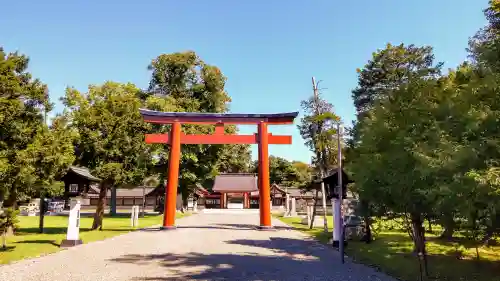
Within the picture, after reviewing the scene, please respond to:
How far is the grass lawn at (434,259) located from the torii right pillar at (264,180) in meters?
7.48

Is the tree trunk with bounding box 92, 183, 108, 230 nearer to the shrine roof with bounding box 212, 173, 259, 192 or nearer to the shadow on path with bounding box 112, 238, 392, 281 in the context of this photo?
the shadow on path with bounding box 112, 238, 392, 281

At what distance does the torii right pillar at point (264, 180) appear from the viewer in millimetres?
21492

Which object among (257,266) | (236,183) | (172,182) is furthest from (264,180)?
(236,183)

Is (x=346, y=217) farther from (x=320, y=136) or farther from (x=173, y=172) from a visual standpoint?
(x=173, y=172)

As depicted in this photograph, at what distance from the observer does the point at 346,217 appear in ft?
53.6

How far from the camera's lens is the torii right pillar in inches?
846

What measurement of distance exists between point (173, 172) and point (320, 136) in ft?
34.0

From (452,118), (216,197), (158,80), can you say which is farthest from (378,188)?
(216,197)

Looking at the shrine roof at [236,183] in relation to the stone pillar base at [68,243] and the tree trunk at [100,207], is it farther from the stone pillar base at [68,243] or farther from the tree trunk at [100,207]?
the stone pillar base at [68,243]

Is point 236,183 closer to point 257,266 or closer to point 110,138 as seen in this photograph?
point 110,138

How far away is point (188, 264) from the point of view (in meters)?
9.96

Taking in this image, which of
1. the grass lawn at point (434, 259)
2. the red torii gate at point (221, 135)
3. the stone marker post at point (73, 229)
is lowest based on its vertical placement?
the grass lawn at point (434, 259)

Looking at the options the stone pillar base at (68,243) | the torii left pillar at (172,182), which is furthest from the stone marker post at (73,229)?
the torii left pillar at (172,182)

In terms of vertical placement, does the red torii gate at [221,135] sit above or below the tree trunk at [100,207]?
above
